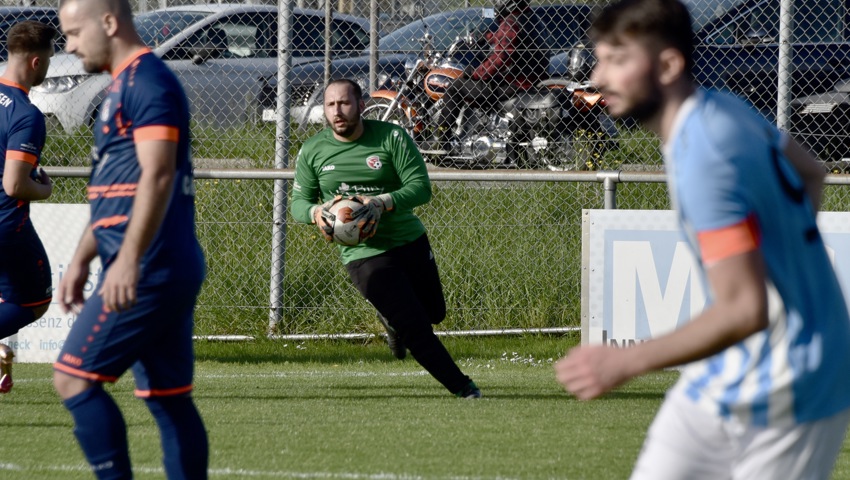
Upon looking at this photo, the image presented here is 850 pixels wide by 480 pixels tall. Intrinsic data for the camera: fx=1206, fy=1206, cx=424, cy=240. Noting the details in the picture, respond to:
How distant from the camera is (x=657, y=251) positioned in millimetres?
8672

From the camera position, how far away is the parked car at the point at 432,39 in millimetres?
11953

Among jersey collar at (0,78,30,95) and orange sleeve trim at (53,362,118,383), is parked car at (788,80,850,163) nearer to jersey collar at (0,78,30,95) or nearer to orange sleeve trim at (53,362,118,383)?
jersey collar at (0,78,30,95)

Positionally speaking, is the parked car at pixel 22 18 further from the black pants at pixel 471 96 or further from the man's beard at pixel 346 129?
the man's beard at pixel 346 129

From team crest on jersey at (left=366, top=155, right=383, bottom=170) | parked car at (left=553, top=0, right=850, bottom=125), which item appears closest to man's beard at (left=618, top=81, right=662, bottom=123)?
team crest on jersey at (left=366, top=155, right=383, bottom=170)

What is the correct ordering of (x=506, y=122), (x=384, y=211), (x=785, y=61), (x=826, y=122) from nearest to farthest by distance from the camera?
(x=384, y=211)
(x=785, y=61)
(x=826, y=122)
(x=506, y=122)

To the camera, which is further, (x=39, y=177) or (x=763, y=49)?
(x=763, y=49)

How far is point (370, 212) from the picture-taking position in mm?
7414

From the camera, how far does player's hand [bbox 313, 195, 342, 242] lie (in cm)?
746

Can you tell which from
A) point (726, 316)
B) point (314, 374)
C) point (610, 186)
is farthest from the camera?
point (610, 186)

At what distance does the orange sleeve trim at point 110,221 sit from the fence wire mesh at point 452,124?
6138mm

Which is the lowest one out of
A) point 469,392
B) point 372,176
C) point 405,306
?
point 469,392

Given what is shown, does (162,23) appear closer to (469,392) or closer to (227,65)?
(227,65)

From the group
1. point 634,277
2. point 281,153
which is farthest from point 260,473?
point 281,153

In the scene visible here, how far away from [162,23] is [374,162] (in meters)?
5.63
